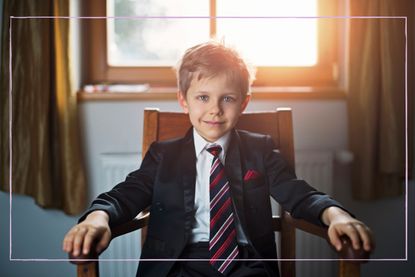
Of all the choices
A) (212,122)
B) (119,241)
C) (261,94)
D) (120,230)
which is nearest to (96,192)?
(119,241)

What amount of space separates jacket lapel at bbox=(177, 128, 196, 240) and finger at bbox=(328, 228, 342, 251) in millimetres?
272

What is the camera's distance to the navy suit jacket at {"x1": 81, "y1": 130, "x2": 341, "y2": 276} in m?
1.03

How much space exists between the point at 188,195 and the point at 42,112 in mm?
396

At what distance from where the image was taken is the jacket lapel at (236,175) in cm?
105

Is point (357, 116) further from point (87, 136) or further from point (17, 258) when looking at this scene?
point (17, 258)

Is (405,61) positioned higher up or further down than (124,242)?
higher up

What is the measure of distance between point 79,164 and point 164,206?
0.27 metres

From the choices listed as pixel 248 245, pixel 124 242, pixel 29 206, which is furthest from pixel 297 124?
pixel 29 206

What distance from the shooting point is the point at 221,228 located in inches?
40.6

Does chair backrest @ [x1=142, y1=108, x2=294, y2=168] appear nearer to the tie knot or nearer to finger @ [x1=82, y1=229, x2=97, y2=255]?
the tie knot

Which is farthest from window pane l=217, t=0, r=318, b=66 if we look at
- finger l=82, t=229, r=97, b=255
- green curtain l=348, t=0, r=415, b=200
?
finger l=82, t=229, r=97, b=255

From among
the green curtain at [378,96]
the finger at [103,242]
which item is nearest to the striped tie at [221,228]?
the finger at [103,242]

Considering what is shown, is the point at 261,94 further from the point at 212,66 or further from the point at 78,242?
the point at 78,242

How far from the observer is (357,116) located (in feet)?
4.05
